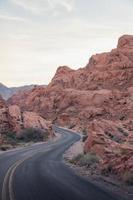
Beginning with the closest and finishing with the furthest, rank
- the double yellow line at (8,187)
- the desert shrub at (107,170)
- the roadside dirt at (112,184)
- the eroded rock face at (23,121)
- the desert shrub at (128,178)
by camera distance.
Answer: the double yellow line at (8,187), the roadside dirt at (112,184), the desert shrub at (128,178), the desert shrub at (107,170), the eroded rock face at (23,121)

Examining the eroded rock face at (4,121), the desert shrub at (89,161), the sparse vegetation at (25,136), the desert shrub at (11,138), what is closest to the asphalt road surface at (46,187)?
Answer: the desert shrub at (89,161)

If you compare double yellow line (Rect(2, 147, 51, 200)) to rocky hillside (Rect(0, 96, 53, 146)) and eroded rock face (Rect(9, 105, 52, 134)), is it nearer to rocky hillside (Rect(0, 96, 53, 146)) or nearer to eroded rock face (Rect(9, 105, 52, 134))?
rocky hillside (Rect(0, 96, 53, 146))

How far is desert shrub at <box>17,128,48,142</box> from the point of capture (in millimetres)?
65750

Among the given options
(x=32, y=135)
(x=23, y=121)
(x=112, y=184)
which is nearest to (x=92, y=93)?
(x=23, y=121)

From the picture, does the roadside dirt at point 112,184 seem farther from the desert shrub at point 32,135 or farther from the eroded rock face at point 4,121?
the desert shrub at point 32,135

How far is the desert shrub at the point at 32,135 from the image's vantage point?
65.8 metres

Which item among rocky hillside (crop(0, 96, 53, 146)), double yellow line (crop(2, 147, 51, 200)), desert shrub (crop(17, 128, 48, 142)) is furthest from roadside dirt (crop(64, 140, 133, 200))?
desert shrub (crop(17, 128, 48, 142))

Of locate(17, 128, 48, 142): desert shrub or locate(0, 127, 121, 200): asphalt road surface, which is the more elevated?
locate(0, 127, 121, 200): asphalt road surface

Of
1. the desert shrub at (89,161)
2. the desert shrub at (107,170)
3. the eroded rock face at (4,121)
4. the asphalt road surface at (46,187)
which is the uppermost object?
the eroded rock face at (4,121)

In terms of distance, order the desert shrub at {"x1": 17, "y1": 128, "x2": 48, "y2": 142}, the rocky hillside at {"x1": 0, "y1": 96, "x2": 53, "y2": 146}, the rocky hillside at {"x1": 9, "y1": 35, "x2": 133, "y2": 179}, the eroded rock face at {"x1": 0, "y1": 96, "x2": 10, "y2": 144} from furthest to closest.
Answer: the rocky hillside at {"x1": 9, "y1": 35, "x2": 133, "y2": 179} < the desert shrub at {"x1": 17, "y1": 128, "x2": 48, "y2": 142} < the rocky hillside at {"x1": 0, "y1": 96, "x2": 53, "y2": 146} < the eroded rock face at {"x1": 0, "y1": 96, "x2": 10, "y2": 144}

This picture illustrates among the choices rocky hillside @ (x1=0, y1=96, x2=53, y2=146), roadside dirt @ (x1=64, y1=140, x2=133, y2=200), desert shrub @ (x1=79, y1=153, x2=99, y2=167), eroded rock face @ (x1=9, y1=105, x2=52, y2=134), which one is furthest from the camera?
eroded rock face @ (x1=9, y1=105, x2=52, y2=134)

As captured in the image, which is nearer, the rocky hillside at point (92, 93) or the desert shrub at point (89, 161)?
the desert shrub at point (89, 161)

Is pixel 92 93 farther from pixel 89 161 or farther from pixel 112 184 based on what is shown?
pixel 112 184

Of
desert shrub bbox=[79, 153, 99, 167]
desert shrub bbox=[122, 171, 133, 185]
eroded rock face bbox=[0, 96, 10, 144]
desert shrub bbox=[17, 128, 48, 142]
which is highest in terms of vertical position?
eroded rock face bbox=[0, 96, 10, 144]
